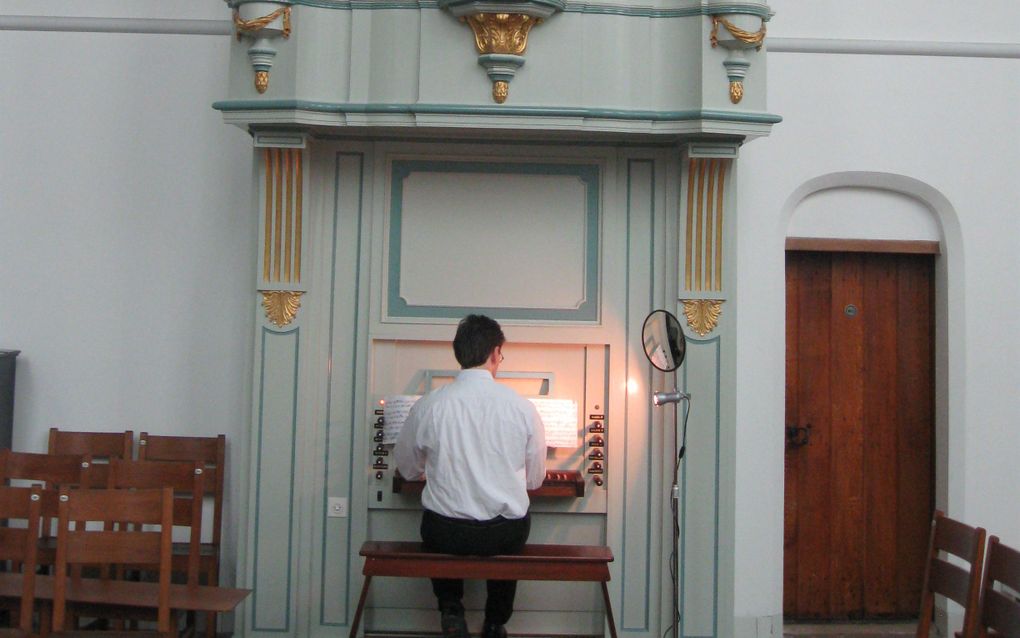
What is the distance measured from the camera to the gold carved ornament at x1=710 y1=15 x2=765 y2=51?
5.79 metres

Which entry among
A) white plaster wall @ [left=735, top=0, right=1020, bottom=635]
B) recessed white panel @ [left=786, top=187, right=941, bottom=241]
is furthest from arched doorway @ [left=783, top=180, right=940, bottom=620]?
white plaster wall @ [left=735, top=0, right=1020, bottom=635]

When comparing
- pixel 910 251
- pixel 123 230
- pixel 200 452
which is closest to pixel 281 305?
pixel 200 452

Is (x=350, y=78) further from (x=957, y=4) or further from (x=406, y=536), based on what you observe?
(x=957, y=4)

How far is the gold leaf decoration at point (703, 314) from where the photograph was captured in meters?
6.18

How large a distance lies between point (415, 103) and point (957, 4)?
11.4 ft

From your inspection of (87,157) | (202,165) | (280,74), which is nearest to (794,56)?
(280,74)

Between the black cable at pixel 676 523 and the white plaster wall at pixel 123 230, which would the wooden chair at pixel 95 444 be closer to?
the white plaster wall at pixel 123 230

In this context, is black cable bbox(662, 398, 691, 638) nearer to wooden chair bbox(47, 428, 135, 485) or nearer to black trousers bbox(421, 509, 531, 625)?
black trousers bbox(421, 509, 531, 625)

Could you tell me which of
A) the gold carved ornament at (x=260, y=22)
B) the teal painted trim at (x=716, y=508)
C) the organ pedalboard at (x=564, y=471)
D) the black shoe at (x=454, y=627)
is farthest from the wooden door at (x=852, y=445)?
the gold carved ornament at (x=260, y=22)

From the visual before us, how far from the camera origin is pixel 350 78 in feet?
19.4

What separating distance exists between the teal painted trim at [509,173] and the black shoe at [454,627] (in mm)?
1672

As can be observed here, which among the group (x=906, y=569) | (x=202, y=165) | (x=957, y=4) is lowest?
(x=906, y=569)

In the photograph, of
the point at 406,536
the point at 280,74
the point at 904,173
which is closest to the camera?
the point at 280,74

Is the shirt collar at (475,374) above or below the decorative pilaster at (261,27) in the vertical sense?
below
